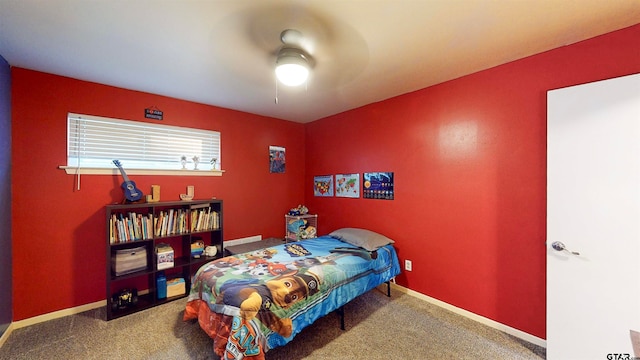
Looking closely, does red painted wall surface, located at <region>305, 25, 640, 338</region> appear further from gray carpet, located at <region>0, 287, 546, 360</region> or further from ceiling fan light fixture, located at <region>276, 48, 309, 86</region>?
ceiling fan light fixture, located at <region>276, 48, 309, 86</region>

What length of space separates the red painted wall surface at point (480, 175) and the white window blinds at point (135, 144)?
7.51ft

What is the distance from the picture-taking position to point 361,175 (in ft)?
11.2

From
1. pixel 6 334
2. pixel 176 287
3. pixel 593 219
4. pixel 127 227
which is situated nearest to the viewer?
pixel 593 219

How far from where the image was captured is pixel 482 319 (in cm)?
231

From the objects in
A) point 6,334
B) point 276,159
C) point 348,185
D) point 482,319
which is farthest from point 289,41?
point 6,334

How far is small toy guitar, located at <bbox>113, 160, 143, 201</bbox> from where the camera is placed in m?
2.54

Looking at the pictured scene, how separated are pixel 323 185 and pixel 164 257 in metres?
2.39

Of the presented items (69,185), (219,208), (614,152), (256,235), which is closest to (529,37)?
(614,152)

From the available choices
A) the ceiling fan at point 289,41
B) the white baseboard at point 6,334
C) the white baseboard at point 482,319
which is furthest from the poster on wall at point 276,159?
the white baseboard at point 6,334

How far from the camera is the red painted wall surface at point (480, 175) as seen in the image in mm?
1983

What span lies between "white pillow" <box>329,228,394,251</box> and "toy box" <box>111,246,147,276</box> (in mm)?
2244

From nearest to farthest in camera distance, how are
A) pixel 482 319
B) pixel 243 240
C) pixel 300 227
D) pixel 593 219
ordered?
pixel 593 219
pixel 482 319
pixel 243 240
pixel 300 227

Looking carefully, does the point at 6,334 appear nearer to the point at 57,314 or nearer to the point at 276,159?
the point at 57,314

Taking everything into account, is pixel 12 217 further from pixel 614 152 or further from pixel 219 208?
pixel 614 152
